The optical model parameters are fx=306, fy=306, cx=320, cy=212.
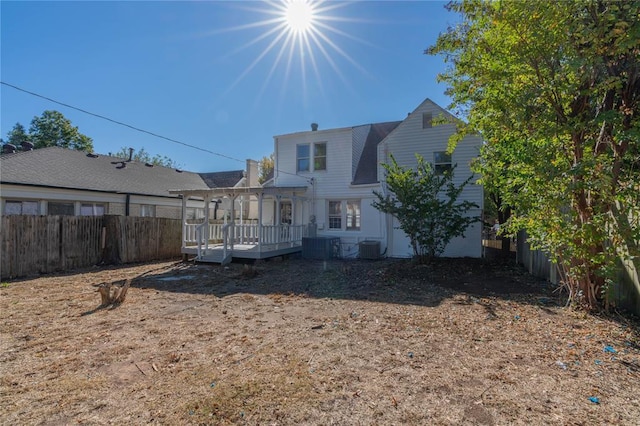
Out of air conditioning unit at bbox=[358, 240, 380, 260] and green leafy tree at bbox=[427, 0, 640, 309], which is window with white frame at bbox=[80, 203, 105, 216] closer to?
air conditioning unit at bbox=[358, 240, 380, 260]

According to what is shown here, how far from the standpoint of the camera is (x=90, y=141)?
38062mm

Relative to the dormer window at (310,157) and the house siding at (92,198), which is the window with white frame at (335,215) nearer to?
the dormer window at (310,157)

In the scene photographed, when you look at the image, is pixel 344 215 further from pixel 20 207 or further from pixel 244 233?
pixel 20 207

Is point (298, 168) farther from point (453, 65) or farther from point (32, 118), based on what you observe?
point (32, 118)

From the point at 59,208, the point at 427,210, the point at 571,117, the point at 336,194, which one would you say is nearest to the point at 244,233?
the point at 336,194

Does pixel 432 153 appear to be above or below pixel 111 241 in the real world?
above

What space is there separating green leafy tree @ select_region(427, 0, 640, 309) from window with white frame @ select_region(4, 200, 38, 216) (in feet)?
51.5

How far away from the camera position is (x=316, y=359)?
12.3 feet

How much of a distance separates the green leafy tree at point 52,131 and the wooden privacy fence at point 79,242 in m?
31.9

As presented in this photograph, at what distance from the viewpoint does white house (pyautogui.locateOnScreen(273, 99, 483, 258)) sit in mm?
12438

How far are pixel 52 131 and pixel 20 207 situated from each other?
31788 millimetres

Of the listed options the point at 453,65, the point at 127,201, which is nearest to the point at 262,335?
the point at 453,65

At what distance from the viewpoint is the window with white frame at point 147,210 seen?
640 inches

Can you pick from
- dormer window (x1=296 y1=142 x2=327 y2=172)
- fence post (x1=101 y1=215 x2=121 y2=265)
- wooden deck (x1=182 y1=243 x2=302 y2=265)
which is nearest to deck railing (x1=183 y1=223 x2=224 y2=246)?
wooden deck (x1=182 y1=243 x2=302 y2=265)
